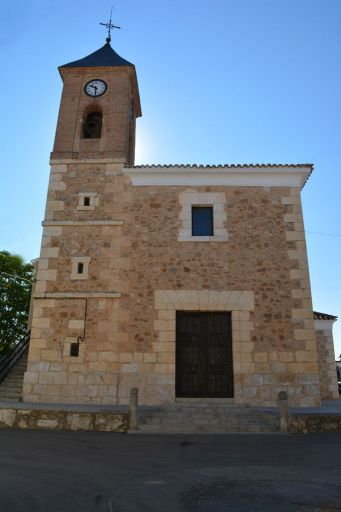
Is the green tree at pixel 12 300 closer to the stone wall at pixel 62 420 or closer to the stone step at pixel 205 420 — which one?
the stone wall at pixel 62 420

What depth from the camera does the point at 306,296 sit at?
10773 millimetres

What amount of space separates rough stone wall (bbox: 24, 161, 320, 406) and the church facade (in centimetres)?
3

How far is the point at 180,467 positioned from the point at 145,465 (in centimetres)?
45

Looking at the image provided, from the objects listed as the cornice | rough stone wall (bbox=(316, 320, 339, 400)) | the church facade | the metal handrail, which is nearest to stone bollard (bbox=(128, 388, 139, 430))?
the church facade

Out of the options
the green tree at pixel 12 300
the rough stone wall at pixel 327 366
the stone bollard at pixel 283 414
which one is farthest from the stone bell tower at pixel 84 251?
the green tree at pixel 12 300

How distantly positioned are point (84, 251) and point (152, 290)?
7.58 ft

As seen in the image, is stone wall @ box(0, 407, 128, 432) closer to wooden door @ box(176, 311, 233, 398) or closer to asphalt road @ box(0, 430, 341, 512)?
asphalt road @ box(0, 430, 341, 512)

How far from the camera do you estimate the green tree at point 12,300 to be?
23.1 metres

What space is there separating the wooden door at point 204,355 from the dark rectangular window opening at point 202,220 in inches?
94.1

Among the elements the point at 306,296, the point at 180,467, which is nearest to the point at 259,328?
the point at 306,296

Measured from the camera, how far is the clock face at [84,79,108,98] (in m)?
13.8

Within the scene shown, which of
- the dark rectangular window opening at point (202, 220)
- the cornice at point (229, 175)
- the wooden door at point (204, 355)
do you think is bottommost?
the wooden door at point (204, 355)

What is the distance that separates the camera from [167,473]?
4688mm

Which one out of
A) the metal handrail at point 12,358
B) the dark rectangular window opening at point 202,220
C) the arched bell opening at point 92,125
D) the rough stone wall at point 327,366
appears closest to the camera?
the dark rectangular window opening at point 202,220
